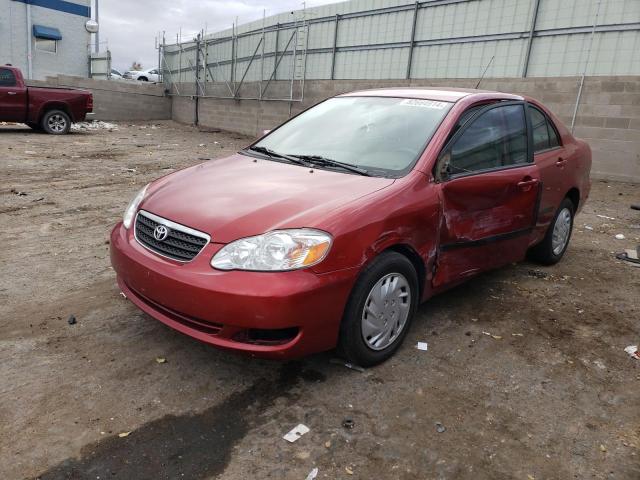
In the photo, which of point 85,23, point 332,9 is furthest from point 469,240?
point 85,23

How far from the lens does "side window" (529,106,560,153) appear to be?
435 cm

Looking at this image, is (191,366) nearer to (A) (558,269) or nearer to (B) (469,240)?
(B) (469,240)

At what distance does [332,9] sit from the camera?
15.0 meters

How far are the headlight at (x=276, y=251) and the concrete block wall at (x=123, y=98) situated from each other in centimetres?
2061

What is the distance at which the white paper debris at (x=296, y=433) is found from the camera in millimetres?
2363

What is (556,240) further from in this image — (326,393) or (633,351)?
(326,393)

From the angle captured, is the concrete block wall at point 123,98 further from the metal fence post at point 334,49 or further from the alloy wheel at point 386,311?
the alloy wheel at point 386,311

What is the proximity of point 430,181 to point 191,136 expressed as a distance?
1550 cm

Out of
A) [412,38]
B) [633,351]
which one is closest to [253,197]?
[633,351]

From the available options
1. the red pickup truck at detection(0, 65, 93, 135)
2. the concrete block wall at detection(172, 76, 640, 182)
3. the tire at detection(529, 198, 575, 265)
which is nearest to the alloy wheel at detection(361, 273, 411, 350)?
the tire at detection(529, 198, 575, 265)

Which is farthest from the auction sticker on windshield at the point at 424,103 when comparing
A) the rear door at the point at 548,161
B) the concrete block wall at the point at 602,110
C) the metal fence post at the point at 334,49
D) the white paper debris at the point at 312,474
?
the metal fence post at the point at 334,49

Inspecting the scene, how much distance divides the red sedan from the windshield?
0.01m

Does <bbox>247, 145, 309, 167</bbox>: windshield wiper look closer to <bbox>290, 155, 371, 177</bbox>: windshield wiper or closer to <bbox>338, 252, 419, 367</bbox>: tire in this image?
<bbox>290, 155, 371, 177</bbox>: windshield wiper

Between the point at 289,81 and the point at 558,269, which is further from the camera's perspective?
the point at 289,81
